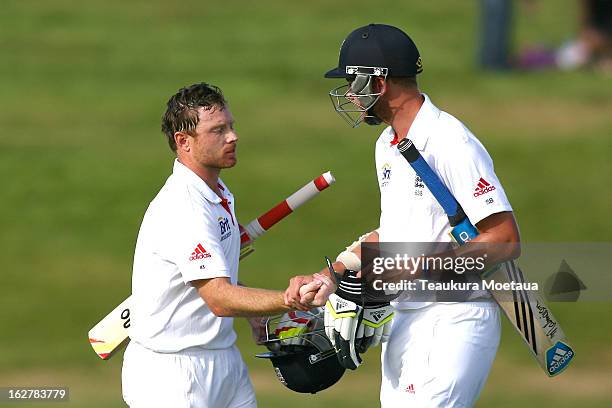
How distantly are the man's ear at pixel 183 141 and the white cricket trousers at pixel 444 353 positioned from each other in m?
1.29

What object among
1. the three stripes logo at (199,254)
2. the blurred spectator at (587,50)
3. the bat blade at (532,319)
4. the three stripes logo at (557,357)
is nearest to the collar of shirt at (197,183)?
the three stripes logo at (199,254)

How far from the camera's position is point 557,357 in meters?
7.25

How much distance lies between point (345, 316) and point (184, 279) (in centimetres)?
77

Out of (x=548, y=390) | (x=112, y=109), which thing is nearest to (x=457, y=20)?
(x=112, y=109)

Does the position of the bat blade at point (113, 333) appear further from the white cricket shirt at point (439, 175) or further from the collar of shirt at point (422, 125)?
the collar of shirt at point (422, 125)

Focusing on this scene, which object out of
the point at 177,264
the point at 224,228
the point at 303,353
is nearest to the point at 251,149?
the point at 303,353

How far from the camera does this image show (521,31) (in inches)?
941

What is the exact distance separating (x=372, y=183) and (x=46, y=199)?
3840 millimetres

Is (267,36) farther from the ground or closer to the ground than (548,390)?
farther from the ground

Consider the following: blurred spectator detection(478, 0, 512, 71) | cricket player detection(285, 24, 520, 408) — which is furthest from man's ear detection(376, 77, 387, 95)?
blurred spectator detection(478, 0, 512, 71)

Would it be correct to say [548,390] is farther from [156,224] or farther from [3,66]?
[3,66]

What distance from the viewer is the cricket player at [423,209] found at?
682 cm

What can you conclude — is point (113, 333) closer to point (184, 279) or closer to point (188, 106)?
point (184, 279)

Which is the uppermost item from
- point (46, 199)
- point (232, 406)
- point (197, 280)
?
point (46, 199)
